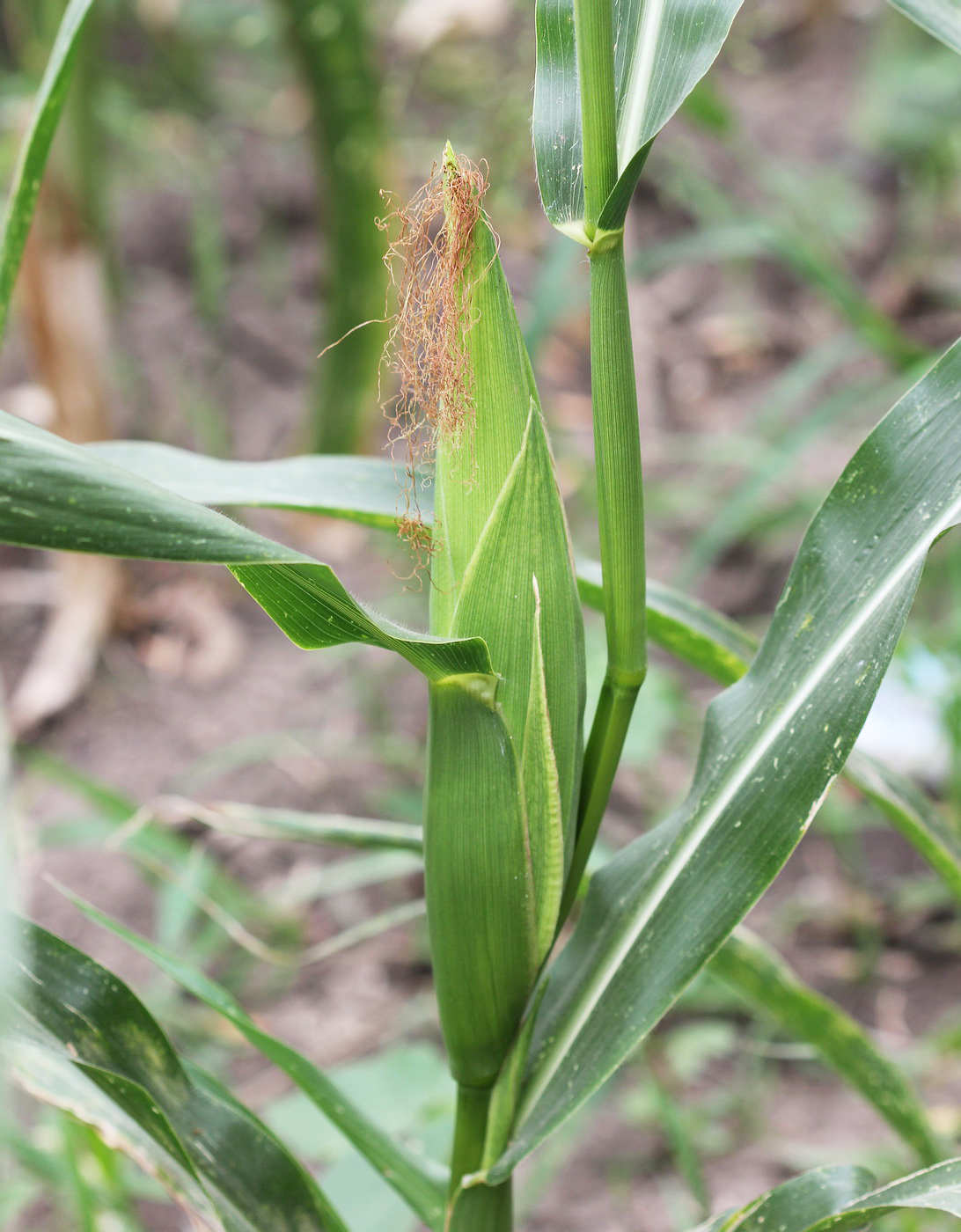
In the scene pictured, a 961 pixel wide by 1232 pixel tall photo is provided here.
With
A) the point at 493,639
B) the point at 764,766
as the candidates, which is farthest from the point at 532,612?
the point at 764,766

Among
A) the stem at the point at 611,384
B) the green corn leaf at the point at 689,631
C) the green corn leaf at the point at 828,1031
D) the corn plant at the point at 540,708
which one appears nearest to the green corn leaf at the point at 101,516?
the corn plant at the point at 540,708

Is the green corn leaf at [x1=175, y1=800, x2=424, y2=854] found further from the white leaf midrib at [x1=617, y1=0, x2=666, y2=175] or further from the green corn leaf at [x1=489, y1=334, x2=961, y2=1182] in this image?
the white leaf midrib at [x1=617, y1=0, x2=666, y2=175]

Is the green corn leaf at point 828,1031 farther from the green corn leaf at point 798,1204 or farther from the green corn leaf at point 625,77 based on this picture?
the green corn leaf at point 625,77

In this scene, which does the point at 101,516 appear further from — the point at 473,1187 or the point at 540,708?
the point at 473,1187

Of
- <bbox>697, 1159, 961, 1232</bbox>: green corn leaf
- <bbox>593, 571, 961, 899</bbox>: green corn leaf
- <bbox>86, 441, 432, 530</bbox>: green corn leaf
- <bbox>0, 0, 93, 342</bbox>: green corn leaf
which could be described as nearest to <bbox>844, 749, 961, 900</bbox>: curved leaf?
<bbox>593, 571, 961, 899</bbox>: green corn leaf

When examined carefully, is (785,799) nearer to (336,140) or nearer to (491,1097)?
(491,1097)

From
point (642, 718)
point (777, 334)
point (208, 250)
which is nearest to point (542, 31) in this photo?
point (642, 718)
